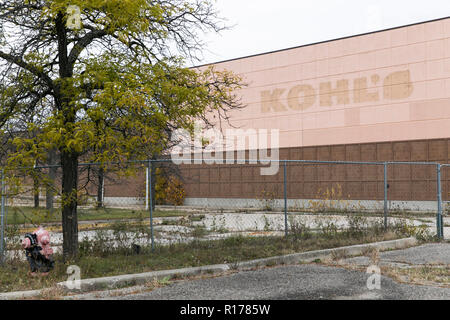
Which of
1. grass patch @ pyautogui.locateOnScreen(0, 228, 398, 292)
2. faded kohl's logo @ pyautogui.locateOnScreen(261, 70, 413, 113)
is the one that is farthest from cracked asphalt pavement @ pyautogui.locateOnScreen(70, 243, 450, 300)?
faded kohl's logo @ pyautogui.locateOnScreen(261, 70, 413, 113)

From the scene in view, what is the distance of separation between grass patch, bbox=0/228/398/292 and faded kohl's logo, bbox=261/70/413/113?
16.2 metres

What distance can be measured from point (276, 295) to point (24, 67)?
233 inches

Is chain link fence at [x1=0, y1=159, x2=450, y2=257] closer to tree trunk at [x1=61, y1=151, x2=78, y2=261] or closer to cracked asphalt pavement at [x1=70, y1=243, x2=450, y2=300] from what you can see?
tree trunk at [x1=61, y1=151, x2=78, y2=261]

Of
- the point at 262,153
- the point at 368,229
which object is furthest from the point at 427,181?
the point at 368,229

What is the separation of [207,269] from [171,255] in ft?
5.35

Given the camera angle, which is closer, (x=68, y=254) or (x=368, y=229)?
(x=68, y=254)

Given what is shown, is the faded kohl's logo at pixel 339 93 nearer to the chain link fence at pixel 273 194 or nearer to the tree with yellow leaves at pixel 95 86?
the chain link fence at pixel 273 194

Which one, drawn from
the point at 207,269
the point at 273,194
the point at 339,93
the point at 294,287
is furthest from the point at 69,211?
the point at 273,194

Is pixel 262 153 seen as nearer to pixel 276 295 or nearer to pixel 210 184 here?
pixel 210 184

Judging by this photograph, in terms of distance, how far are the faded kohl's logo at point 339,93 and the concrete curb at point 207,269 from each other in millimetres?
16968

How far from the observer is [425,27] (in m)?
26.9

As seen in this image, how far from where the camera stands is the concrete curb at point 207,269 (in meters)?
7.73

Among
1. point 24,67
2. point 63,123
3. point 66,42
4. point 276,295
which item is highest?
point 66,42

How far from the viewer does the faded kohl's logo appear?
89.9ft
